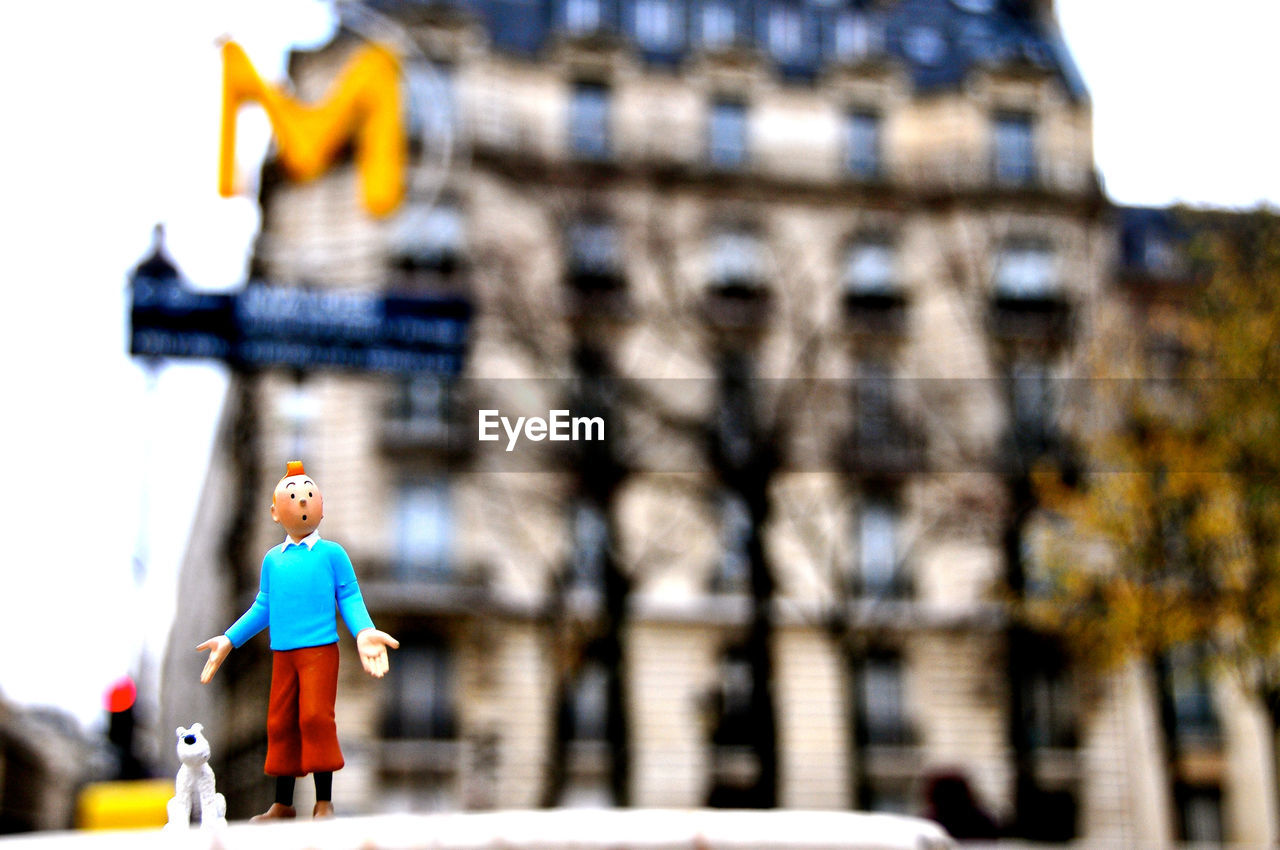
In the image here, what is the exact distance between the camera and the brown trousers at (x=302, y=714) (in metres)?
3.78

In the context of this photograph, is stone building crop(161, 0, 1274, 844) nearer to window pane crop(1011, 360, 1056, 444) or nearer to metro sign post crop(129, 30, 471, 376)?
window pane crop(1011, 360, 1056, 444)

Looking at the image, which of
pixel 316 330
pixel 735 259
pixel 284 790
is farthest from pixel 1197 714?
pixel 284 790

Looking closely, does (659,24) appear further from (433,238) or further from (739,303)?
(433,238)

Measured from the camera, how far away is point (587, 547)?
103ft

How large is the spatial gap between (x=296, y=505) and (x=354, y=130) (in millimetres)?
10484

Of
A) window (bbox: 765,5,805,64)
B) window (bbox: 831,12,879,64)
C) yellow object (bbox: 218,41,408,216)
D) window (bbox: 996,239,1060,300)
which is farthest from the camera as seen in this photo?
window (bbox: 831,12,879,64)

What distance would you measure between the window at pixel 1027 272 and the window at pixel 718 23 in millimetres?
8792

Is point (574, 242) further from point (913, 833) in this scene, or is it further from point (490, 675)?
point (913, 833)

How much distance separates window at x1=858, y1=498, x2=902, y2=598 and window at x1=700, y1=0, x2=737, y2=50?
40.0 ft

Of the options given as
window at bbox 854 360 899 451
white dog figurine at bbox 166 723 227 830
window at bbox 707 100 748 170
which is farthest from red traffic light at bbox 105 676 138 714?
window at bbox 707 100 748 170

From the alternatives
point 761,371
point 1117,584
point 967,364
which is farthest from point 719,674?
point 1117,584

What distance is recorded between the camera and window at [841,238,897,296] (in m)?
35.9

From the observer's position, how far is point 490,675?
31.8 metres

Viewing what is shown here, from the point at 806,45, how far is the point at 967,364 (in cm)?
931
